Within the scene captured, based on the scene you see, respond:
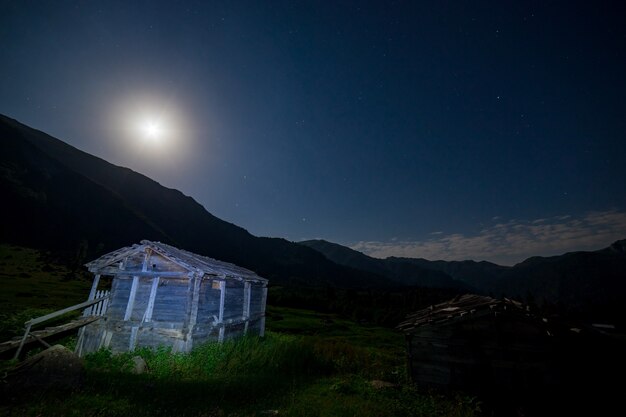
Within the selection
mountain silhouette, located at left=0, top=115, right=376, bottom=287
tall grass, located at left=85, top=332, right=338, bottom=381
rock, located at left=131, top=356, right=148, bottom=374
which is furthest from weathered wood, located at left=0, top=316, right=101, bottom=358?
mountain silhouette, located at left=0, top=115, right=376, bottom=287

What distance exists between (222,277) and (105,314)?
6.24m

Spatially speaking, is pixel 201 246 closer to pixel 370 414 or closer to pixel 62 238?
pixel 62 238

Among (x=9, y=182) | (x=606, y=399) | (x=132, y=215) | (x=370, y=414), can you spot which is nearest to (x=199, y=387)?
(x=370, y=414)

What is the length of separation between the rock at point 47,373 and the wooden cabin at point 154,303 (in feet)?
17.5

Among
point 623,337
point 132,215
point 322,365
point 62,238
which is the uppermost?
point 132,215

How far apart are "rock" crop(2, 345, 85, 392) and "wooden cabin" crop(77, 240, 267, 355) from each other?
534 cm

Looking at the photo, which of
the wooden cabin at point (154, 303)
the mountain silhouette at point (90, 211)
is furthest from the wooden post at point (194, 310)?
the mountain silhouette at point (90, 211)

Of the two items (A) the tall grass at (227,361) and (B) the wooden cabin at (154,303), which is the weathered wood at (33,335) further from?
(A) the tall grass at (227,361)

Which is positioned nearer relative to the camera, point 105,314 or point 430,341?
point 430,341

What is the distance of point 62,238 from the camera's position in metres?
98.9

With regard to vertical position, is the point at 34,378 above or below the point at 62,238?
below

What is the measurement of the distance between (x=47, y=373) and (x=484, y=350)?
15860 millimetres

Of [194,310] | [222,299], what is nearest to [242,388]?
[194,310]

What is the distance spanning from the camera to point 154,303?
1527 cm
